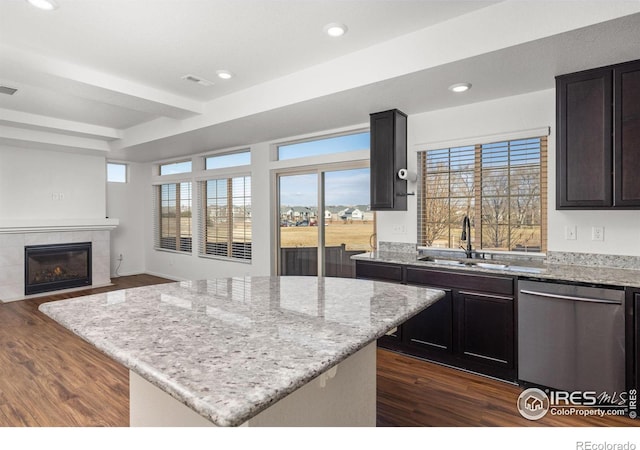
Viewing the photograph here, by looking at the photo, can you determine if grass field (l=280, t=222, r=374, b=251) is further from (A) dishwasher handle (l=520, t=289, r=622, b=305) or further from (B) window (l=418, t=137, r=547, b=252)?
(A) dishwasher handle (l=520, t=289, r=622, b=305)

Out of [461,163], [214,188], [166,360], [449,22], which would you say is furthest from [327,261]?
[166,360]

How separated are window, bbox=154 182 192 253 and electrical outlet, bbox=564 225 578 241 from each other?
19.2ft

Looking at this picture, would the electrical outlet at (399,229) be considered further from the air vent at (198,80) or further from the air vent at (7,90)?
the air vent at (7,90)

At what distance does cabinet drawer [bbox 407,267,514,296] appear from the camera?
9.42ft

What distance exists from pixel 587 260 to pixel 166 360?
3.30m

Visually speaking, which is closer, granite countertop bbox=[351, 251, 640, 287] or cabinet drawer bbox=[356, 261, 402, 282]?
granite countertop bbox=[351, 251, 640, 287]

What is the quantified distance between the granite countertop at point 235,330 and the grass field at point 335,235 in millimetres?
2353

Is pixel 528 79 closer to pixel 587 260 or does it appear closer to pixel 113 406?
pixel 587 260

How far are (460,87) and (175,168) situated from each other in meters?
5.71

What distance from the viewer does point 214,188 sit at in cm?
644

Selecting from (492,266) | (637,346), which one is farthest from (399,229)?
(637,346)

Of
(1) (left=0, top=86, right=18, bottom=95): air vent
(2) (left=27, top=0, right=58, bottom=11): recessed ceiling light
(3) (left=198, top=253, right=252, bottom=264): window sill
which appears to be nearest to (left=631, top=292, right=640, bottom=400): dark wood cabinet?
(2) (left=27, top=0, right=58, bottom=11): recessed ceiling light

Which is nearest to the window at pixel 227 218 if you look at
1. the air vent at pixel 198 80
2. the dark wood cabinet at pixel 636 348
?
the air vent at pixel 198 80

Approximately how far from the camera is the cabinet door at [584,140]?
8.61 ft
